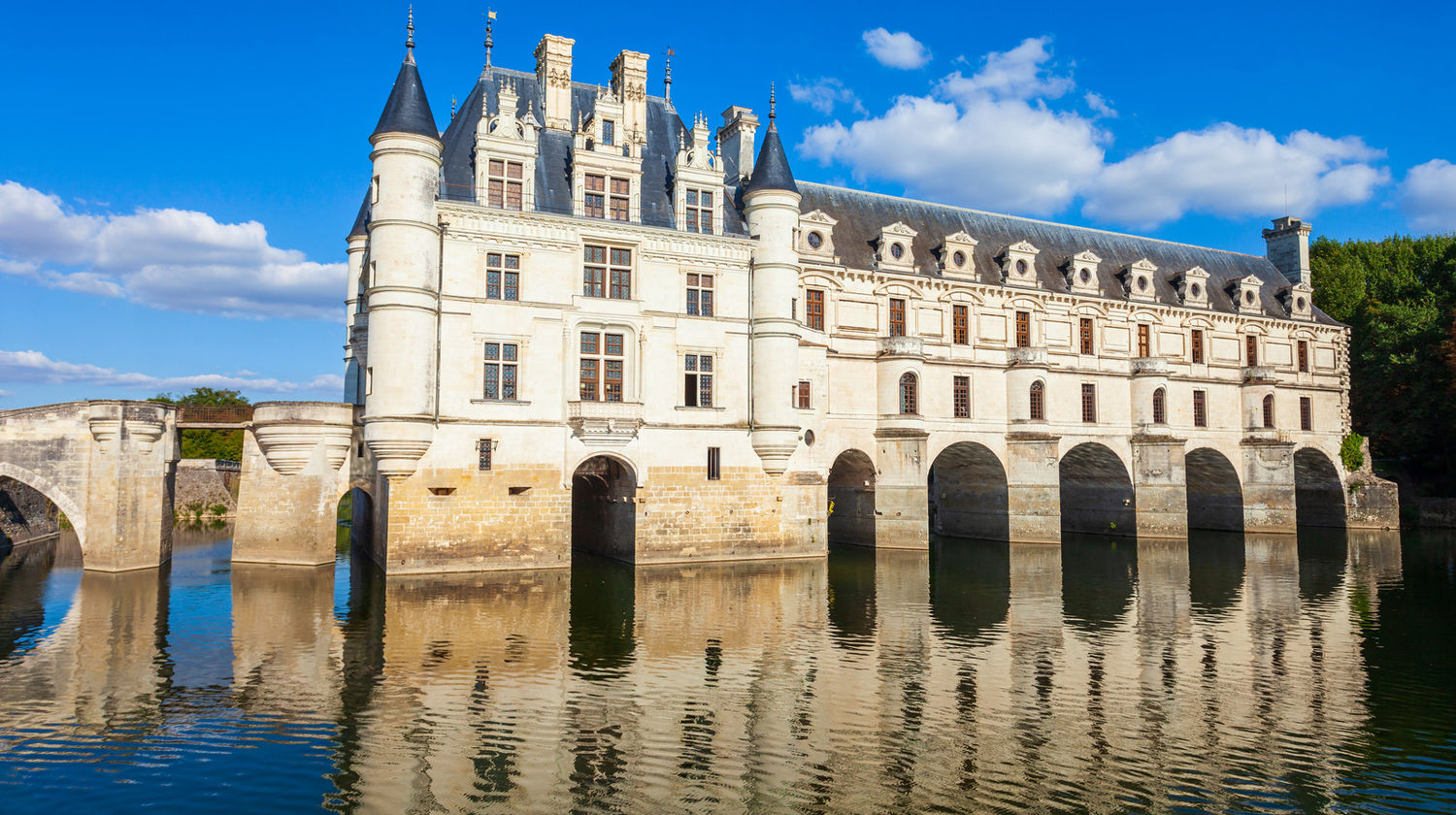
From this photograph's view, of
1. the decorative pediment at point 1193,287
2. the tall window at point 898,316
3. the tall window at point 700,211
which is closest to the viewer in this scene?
the tall window at point 700,211

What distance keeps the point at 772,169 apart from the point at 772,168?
6 centimetres

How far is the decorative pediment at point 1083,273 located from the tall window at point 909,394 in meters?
11.1

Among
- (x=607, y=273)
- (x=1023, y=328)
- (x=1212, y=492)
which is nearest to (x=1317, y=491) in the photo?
(x=1212, y=492)

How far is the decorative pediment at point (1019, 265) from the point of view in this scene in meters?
41.8

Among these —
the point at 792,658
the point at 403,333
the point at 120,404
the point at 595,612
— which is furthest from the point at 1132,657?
the point at 120,404

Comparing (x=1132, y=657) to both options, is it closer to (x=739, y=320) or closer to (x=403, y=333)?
(x=739, y=320)

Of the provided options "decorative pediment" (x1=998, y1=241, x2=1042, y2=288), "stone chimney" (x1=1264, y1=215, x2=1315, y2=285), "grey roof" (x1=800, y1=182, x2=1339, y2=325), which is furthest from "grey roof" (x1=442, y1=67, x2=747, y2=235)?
"stone chimney" (x1=1264, y1=215, x2=1315, y2=285)

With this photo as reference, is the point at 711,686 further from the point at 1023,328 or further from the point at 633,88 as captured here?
the point at 1023,328

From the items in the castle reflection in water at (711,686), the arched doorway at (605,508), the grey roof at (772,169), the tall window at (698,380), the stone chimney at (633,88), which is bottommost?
the castle reflection in water at (711,686)

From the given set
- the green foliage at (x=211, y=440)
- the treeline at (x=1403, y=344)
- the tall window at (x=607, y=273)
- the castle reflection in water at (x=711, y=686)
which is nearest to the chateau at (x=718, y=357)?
the tall window at (x=607, y=273)

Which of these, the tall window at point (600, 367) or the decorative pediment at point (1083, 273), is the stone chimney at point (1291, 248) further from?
the tall window at point (600, 367)

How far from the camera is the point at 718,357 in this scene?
32.7 m

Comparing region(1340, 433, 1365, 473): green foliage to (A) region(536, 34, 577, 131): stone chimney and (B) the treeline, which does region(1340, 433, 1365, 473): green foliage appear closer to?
(B) the treeline

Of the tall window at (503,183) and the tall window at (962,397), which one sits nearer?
the tall window at (503,183)
